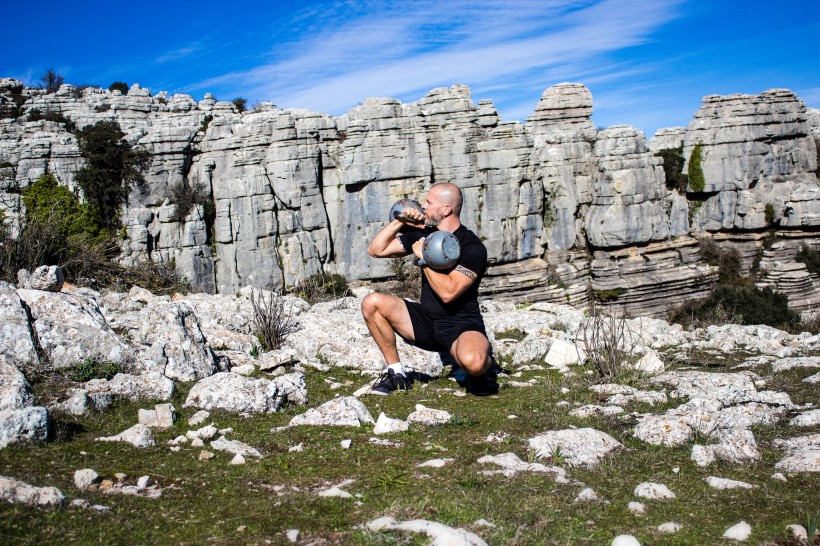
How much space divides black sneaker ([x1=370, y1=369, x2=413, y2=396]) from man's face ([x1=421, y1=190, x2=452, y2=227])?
1317 mm

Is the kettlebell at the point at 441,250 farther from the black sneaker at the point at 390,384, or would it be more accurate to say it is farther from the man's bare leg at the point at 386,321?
the black sneaker at the point at 390,384

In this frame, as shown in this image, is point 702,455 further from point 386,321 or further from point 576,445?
point 386,321

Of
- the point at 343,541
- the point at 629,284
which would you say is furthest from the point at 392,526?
the point at 629,284

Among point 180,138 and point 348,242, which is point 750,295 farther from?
point 180,138

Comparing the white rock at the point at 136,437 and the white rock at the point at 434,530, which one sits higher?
the white rock at the point at 136,437

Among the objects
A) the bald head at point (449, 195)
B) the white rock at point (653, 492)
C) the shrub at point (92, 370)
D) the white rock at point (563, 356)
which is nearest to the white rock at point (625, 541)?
the white rock at point (653, 492)

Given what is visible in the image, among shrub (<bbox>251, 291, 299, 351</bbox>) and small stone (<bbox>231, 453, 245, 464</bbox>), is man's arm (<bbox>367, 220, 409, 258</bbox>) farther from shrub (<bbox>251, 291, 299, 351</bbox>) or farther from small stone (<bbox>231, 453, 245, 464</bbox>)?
small stone (<bbox>231, 453, 245, 464</bbox>)

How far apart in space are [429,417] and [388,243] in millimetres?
1812

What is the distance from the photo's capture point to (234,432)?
175 inches

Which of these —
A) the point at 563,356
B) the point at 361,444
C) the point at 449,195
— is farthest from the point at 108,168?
the point at 361,444

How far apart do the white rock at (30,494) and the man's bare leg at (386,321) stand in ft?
10.6

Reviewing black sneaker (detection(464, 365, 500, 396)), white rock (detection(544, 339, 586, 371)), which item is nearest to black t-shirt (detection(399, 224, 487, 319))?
black sneaker (detection(464, 365, 500, 396))

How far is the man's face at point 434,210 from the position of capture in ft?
19.4

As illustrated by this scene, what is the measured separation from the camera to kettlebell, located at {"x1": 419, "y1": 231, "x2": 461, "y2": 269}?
210 inches
